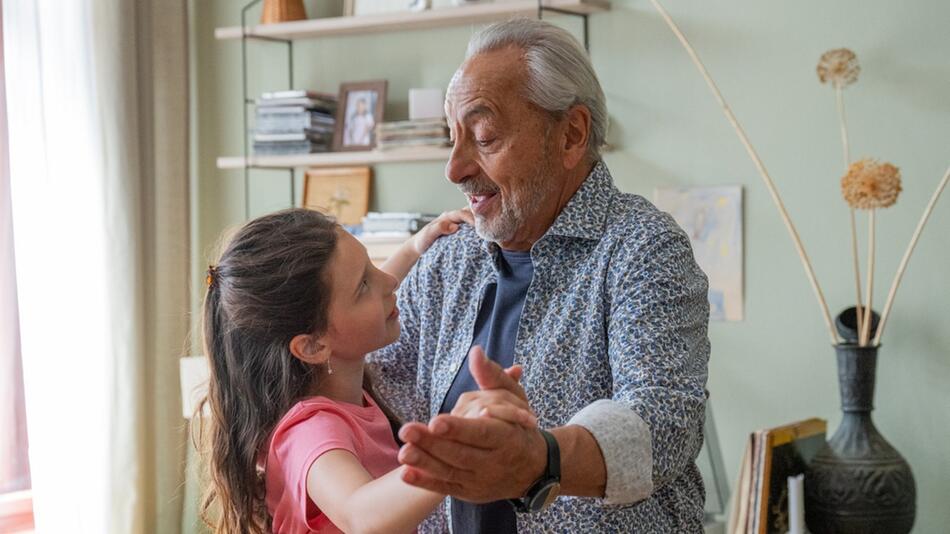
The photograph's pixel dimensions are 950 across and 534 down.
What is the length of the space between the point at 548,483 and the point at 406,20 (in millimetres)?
2869

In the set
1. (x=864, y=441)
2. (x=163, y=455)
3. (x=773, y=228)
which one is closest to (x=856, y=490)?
(x=864, y=441)

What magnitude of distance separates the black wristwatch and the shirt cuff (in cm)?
7

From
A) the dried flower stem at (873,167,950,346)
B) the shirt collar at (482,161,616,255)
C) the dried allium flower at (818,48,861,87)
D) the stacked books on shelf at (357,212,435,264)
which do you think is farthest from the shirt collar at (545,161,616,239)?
the stacked books on shelf at (357,212,435,264)

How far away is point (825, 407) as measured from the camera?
3.48 meters

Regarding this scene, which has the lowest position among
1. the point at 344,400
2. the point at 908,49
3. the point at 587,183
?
the point at 344,400

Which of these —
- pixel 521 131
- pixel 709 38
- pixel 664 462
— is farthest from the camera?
pixel 709 38

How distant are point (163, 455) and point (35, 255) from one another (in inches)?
34.7

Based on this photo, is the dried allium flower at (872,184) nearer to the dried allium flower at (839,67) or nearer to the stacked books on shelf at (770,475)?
the dried allium flower at (839,67)

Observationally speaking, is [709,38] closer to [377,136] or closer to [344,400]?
[377,136]

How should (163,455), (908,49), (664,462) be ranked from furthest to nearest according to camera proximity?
(163,455)
(908,49)
(664,462)

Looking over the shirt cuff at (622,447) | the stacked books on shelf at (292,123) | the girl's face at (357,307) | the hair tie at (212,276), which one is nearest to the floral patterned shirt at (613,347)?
the shirt cuff at (622,447)

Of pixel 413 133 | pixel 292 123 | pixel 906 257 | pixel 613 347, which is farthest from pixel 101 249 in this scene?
pixel 613 347

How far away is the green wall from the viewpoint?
3.32 metres

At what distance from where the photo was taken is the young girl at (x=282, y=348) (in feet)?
5.98
